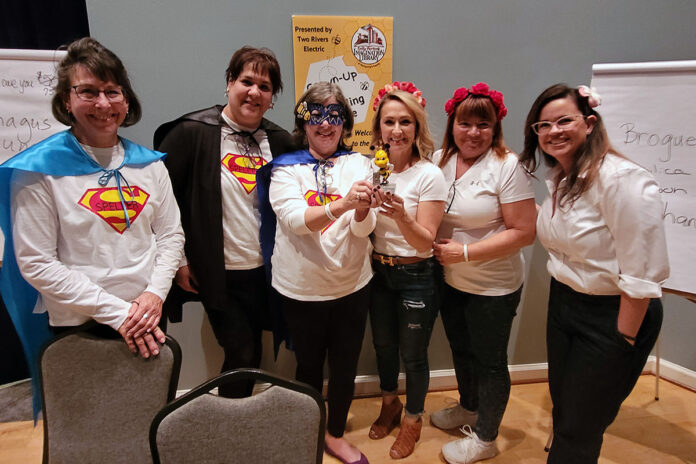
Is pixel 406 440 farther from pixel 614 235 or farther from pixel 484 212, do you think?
pixel 614 235

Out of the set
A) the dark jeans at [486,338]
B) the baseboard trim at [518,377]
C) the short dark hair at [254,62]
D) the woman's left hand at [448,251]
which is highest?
the short dark hair at [254,62]

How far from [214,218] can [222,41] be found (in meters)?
0.99

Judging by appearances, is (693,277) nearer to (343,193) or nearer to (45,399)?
(343,193)

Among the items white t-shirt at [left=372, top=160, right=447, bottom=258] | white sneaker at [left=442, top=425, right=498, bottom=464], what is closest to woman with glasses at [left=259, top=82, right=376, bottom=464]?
white t-shirt at [left=372, top=160, right=447, bottom=258]

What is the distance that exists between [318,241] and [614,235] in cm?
107

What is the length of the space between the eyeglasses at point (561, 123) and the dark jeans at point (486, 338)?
765 millimetres

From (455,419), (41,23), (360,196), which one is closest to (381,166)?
(360,196)

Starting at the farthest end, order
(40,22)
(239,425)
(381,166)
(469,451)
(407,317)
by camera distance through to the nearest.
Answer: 1. (40,22)
2. (469,451)
3. (407,317)
4. (381,166)
5. (239,425)

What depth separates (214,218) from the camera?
1.69 metres

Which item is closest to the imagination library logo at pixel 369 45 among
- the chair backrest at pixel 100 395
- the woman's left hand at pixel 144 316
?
the woman's left hand at pixel 144 316

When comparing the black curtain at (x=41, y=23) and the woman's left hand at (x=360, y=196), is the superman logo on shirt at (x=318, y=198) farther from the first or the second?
the black curtain at (x=41, y=23)

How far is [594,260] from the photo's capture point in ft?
4.43

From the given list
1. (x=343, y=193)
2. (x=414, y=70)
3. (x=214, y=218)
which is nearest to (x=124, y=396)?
(x=214, y=218)

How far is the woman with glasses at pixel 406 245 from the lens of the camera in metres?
1.61
